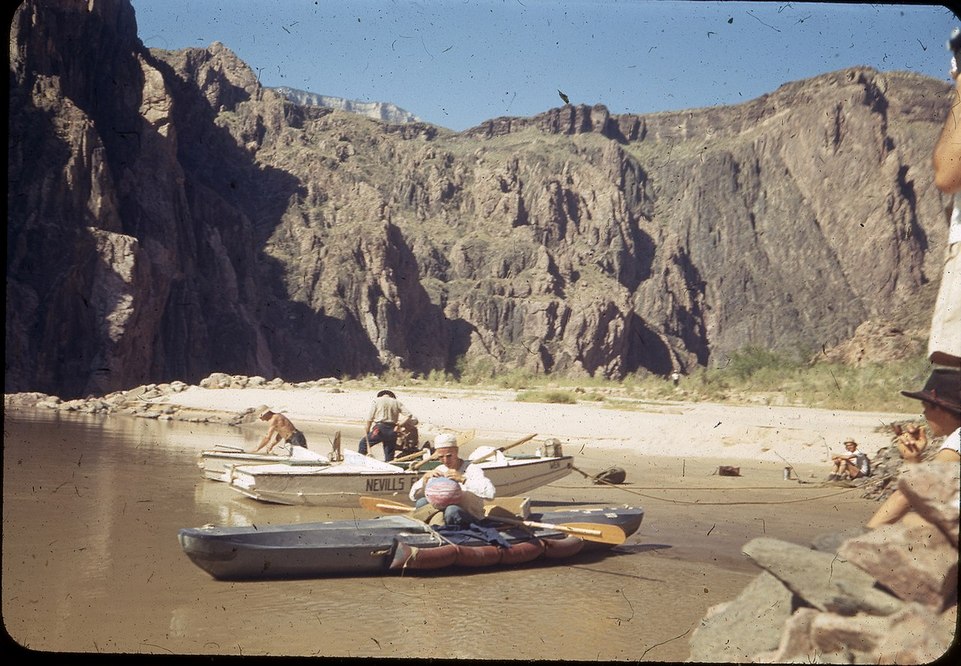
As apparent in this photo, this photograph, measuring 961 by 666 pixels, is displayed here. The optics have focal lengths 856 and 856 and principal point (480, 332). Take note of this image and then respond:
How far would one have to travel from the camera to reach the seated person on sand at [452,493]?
368 inches

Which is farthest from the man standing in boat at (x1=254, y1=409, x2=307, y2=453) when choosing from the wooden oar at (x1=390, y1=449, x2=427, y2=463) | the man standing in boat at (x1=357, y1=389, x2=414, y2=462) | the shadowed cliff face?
the shadowed cliff face

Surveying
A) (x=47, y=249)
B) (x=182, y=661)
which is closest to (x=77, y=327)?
(x=47, y=249)

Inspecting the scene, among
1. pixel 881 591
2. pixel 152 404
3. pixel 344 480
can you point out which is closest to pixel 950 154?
pixel 881 591

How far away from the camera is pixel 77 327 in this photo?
153 feet

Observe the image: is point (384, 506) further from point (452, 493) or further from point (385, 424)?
point (385, 424)

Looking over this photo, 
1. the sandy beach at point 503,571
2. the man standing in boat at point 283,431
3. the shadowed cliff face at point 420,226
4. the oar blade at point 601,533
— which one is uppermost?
the shadowed cliff face at point 420,226

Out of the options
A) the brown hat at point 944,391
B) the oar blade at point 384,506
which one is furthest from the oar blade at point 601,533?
the brown hat at point 944,391

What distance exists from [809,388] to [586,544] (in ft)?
75.5

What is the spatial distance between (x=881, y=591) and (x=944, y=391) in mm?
1097

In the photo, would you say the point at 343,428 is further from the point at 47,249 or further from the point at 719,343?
the point at 719,343

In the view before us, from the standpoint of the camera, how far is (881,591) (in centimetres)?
447

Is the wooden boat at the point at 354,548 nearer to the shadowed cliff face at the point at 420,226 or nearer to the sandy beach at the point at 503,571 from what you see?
the sandy beach at the point at 503,571

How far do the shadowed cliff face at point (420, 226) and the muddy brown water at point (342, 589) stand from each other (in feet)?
94.5

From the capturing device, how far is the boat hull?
12.6 metres
